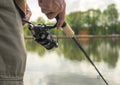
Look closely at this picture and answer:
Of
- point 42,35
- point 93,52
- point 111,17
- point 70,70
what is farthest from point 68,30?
point 111,17

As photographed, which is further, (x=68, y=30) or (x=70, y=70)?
(x=70, y=70)

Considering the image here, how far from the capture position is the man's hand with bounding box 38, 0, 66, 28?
3.24 ft

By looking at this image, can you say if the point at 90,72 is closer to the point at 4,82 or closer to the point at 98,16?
the point at 4,82

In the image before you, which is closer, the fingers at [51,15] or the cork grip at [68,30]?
the fingers at [51,15]

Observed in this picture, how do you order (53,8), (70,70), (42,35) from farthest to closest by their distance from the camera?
(70,70) < (42,35) < (53,8)

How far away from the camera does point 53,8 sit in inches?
40.0


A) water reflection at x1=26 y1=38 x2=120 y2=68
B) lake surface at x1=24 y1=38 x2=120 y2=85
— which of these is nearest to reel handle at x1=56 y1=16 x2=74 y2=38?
lake surface at x1=24 y1=38 x2=120 y2=85

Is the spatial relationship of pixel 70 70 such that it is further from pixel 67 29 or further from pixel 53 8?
pixel 53 8

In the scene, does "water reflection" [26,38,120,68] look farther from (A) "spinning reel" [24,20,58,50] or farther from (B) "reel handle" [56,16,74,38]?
(B) "reel handle" [56,16,74,38]

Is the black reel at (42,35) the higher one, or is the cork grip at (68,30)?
the cork grip at (68,30)

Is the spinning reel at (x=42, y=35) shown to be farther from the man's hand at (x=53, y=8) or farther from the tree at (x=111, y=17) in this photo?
the tree at (x=111, y=17)

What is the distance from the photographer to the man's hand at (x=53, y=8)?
988 mm

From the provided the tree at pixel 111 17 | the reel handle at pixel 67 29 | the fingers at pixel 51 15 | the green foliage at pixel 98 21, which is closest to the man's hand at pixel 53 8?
the fingers at pixel 51 15

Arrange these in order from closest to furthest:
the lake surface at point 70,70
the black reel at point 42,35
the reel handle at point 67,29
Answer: the reel handle at point 67,29 < the black reel at point 42,35 < the lake surface at point 70,70
